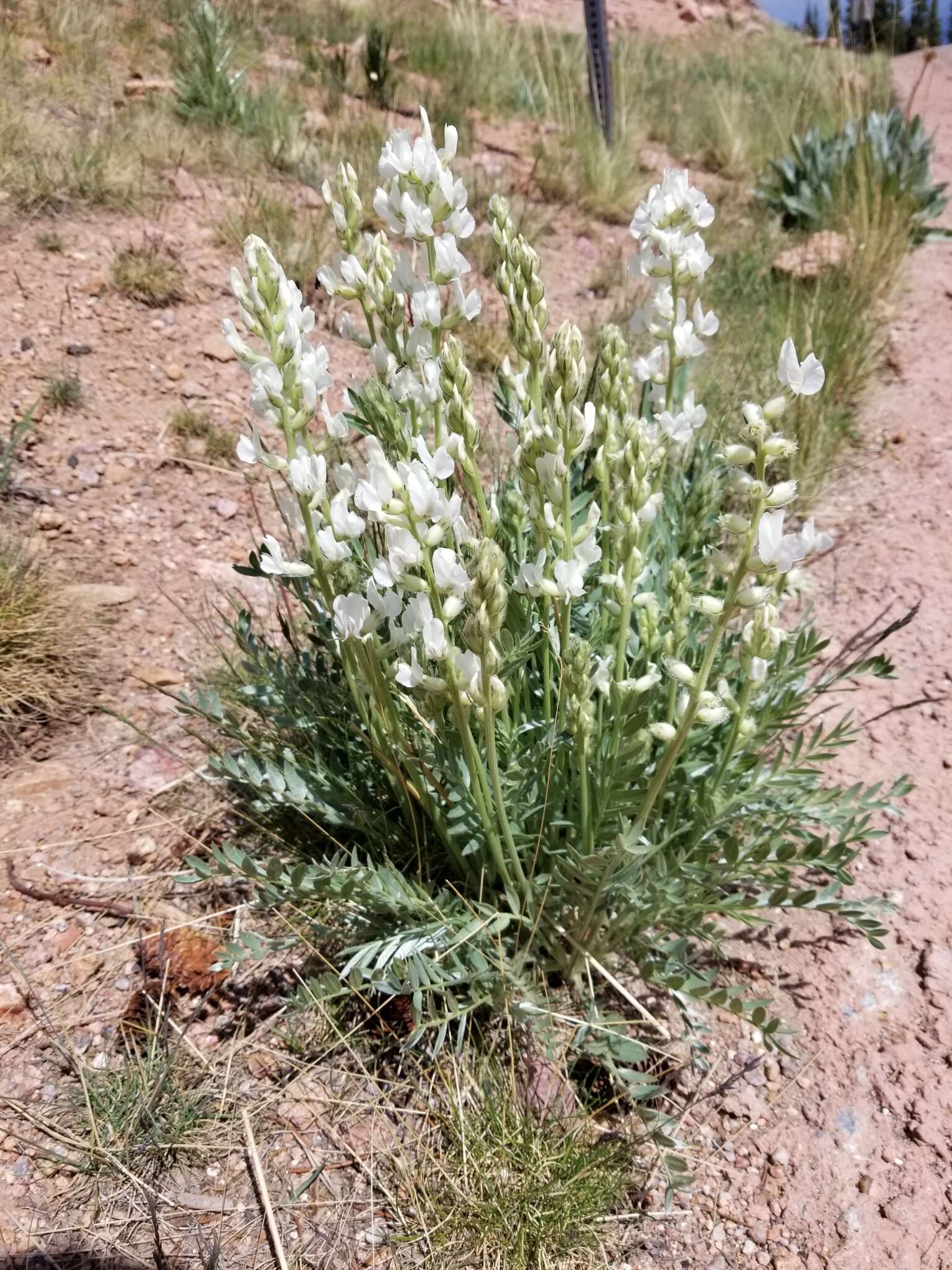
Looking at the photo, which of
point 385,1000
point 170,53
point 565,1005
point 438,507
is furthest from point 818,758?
point 170,53

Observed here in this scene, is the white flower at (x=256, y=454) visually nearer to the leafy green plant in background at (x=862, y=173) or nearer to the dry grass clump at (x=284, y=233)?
the dry grass clump at (x=284, y=233)

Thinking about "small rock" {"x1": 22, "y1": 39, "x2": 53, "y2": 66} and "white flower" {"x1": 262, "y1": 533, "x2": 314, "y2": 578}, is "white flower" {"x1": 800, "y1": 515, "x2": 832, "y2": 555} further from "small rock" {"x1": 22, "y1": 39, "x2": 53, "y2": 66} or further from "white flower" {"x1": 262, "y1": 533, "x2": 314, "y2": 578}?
"small rock" {"x1": 22, "y1": 39, "x2": 53, "y2": 66}

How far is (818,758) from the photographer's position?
6.89 ft

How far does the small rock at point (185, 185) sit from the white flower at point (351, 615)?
4.54 m

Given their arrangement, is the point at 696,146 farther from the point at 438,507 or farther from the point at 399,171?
the point at 438,507

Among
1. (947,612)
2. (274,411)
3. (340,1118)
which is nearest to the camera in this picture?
(274,411)

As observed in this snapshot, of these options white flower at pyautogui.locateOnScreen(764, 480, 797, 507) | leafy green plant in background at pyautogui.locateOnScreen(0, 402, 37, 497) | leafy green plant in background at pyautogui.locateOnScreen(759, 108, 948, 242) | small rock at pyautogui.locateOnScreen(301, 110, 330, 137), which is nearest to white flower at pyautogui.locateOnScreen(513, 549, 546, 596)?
white flower at pyautogui.locateOnScreen(764, 480, 797, 507)

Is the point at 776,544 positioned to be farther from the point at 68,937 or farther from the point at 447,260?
the point at 68,937

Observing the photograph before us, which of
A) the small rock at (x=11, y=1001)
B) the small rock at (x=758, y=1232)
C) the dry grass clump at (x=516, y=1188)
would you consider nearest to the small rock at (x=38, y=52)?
the small rock at (x=11, y=1001)

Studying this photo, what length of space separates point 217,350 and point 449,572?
3245 millimetres

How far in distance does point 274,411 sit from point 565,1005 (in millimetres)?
1353

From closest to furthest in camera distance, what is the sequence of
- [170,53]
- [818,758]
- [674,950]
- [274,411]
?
1. [274,411]
2. [674,950]
3. [818,758]
4. [170,53]

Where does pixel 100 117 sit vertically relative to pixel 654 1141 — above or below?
above

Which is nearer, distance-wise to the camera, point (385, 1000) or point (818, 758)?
point (385, 1000)
